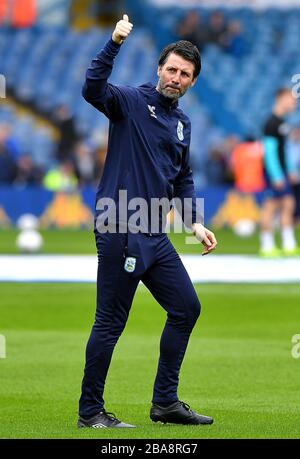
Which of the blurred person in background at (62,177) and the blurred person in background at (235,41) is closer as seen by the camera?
the blurred person in background at (62,177)

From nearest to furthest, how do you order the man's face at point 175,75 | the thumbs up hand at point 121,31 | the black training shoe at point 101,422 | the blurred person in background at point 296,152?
the thumbs up hand at point 121,31, the black training shoe at point 101,422, the man's face at point 175,75, the blurred person in background at point 296,152

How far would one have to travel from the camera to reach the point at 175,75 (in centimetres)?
791

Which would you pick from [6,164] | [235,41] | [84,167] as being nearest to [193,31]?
[235,41]

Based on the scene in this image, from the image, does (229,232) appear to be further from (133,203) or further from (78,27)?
(133,203)

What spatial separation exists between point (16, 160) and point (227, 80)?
8296 mm

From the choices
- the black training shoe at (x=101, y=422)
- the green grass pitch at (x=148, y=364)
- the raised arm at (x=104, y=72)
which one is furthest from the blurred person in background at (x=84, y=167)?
the raised arm at (x=104, y=72)

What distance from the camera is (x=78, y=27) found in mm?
39188

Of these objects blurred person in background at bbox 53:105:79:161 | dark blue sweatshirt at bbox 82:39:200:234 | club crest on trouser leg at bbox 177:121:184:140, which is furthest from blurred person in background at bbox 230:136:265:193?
dark blue sweatshirt at bbox 82:39:200:234

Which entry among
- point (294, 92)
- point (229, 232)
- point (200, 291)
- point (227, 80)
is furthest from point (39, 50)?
point (200, 291)

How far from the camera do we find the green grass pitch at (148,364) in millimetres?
7980

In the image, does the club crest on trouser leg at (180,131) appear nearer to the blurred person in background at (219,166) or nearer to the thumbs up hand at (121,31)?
the thumbs up hand at (121,31)

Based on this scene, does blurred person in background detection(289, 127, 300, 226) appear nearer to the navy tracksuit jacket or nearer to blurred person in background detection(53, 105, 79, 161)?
blurred person in background detection(53, 105, 79, 161)

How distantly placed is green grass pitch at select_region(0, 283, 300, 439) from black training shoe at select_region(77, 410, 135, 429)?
0.11 m

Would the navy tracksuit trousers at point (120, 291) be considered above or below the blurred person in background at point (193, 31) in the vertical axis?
below
